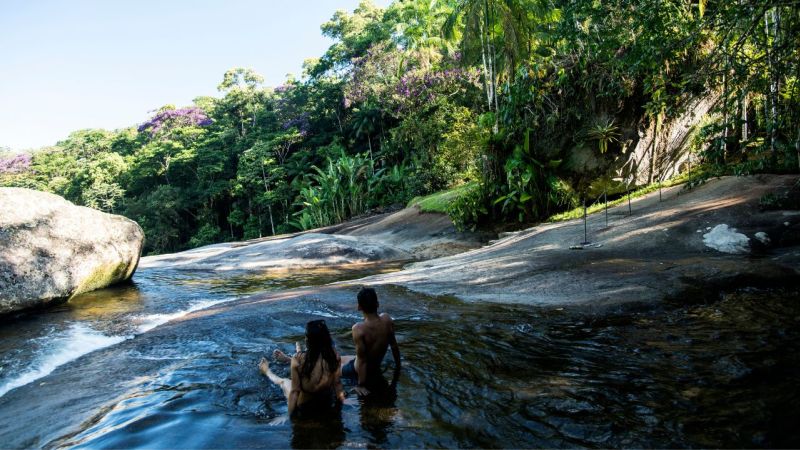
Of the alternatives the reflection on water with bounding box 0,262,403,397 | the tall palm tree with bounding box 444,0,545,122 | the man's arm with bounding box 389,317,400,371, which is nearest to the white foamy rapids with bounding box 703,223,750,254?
the man's arm with bounding box 389,317,400,371

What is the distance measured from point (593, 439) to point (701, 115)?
15.2 m

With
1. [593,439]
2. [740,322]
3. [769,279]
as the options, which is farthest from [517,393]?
[769,279]

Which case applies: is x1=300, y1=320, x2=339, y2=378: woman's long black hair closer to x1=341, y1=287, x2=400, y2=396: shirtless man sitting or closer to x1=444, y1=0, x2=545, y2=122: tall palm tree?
x1=341, y1=287, x2=400, y2=396: shirtless man sitting

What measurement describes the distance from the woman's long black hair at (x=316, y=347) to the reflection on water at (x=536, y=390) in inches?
15.8

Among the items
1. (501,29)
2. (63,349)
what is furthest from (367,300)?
(501,29)

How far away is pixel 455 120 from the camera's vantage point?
76.5ft

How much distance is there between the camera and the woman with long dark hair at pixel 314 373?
3973 millimetres

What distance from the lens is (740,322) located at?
201 inches

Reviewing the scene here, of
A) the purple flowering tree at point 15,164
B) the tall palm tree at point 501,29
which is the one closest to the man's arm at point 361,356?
the tall palm tree at point 501,29

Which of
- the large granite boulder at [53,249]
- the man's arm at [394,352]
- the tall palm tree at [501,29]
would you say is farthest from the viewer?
the tall palm tree at [501,29]

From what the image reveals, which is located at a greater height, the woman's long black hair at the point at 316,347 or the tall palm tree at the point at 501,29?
the tall palm tree at the point at 501,29

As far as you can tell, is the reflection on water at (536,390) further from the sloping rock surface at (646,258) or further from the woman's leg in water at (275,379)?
the sloping rock surface at (646,258)

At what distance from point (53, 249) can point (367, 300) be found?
8.02 m

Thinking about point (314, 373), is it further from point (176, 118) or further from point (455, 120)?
point (176, 118)
